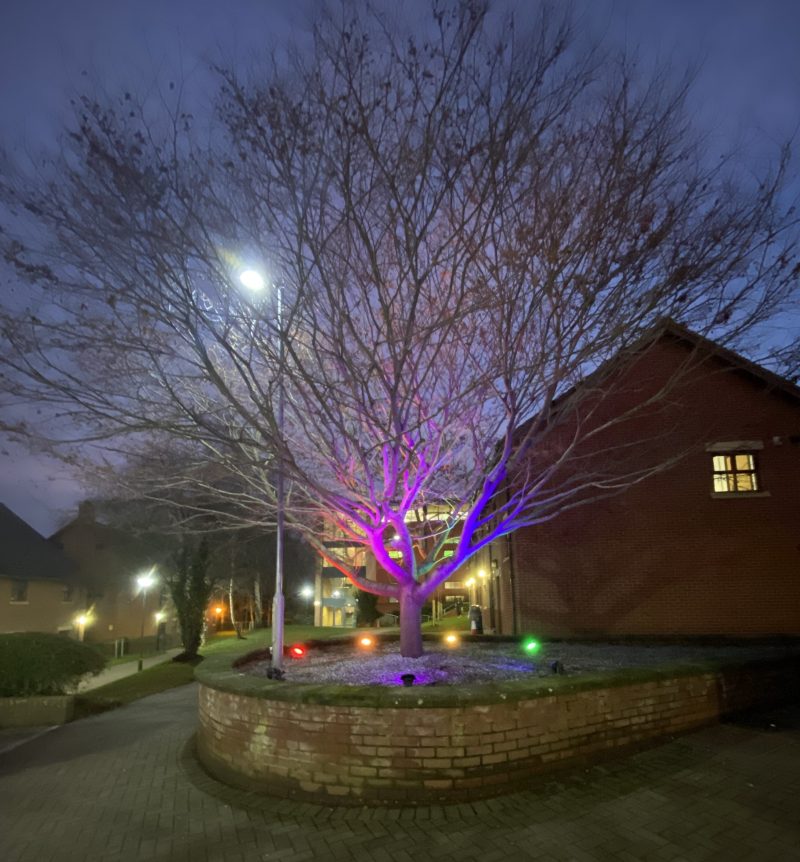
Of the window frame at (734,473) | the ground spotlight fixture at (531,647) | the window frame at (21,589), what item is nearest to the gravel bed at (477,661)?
the ground spotlight fixture at (531,647)

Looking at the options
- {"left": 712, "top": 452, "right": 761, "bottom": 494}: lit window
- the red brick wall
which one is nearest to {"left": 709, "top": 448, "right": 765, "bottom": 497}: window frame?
{"left": 712, "top": 452, "right": 761, "bottom": 494}: lit window

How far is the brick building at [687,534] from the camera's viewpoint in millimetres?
13852

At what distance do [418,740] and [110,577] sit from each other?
36.7m

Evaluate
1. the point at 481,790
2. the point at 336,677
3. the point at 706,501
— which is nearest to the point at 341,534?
the point at 336,677

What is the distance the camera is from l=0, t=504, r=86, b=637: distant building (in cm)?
2859

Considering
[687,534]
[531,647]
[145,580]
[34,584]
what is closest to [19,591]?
[34,584]

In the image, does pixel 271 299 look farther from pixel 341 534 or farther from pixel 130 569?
pixel 130 569

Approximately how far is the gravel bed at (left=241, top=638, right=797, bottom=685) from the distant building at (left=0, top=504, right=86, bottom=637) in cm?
2540

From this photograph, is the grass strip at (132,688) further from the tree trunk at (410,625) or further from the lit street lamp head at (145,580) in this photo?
the lit street lamp head at (145,580)

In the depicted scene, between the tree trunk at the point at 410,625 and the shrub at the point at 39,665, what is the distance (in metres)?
6.80

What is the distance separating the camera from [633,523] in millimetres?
14359

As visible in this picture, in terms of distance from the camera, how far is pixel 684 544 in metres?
14.1

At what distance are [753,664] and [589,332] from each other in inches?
178

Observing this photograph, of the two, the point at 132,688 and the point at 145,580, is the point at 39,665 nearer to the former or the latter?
the point at 132,688
